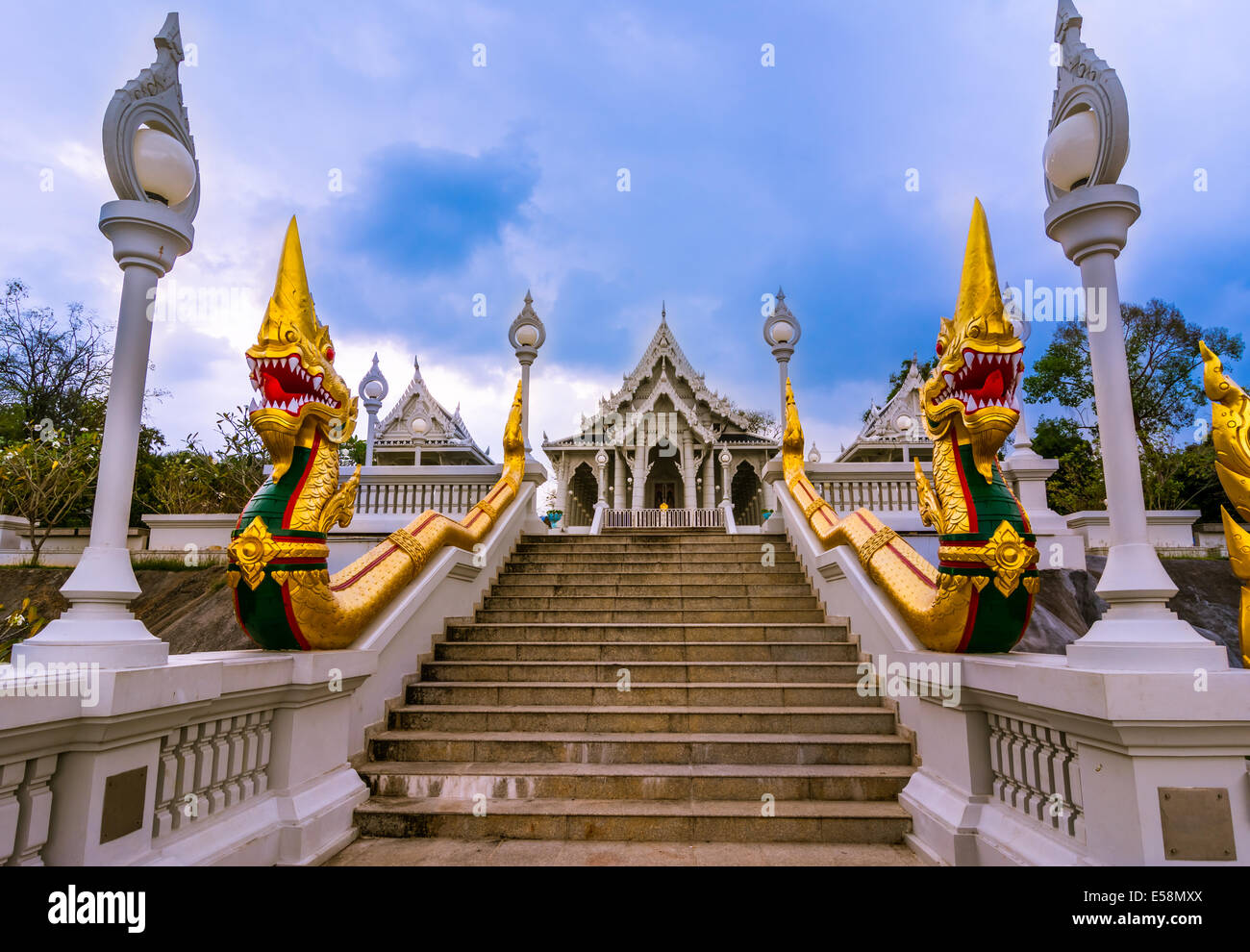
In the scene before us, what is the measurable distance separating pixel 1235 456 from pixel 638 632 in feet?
13.6

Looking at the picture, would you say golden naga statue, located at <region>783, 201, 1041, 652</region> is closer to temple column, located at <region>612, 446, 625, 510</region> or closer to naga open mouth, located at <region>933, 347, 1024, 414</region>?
naga open mouth, located at <region>933, 347, 1024, 414</region>

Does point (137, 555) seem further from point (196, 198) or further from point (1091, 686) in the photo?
point (1091, 686)

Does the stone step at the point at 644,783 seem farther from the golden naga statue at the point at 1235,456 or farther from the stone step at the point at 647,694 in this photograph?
the golden naga statue at the point at 1235,456

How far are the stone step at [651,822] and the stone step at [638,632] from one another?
2.02m

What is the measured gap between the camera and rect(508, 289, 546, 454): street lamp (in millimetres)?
8984

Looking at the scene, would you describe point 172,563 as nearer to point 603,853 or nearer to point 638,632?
point 638,632

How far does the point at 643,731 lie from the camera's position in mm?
4316

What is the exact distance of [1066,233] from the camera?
106 inches

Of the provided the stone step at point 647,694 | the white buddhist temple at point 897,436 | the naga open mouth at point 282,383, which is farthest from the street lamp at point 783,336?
the white buddhist temple at point 897,436

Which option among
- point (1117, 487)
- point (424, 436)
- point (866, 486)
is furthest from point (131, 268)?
point (424, 436)

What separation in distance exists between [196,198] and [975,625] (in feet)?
14.1

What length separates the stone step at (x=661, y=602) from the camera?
6219mm

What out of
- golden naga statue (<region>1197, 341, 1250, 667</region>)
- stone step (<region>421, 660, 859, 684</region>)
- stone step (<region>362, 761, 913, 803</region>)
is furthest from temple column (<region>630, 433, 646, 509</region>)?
golden naga statue (<region>1197, 341, 1250, 667</region>)

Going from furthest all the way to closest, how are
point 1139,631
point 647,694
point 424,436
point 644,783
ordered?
1. point 424,436
2. point 647,694
3. point 644,783
4. point 1139,631
